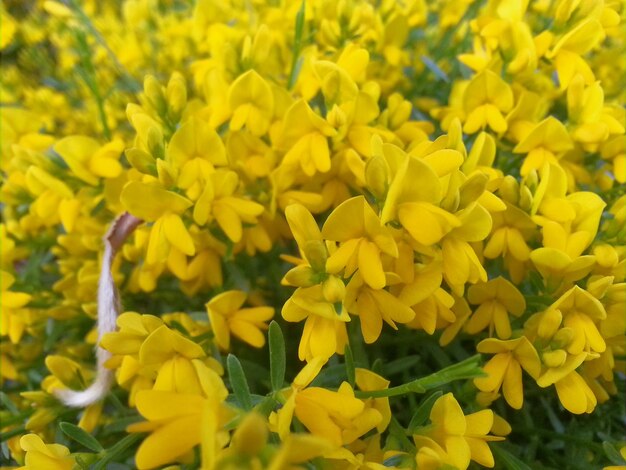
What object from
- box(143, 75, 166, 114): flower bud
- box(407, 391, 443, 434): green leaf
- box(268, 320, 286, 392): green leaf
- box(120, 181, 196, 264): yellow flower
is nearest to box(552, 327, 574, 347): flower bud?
box(407, 391, 443, 434): green leaf

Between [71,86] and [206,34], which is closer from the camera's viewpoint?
[206,34]

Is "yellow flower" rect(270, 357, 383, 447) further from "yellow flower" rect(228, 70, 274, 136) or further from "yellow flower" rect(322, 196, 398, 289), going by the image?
"yellow flower" rect(228, 70, 274, 136)

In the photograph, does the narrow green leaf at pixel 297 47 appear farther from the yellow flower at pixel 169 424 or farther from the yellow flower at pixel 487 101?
the yellow flower at pixel 169 424

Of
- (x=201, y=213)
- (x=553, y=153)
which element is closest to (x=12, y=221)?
(x=201, y=213)

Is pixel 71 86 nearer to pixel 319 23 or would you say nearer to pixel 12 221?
pixel 12 221

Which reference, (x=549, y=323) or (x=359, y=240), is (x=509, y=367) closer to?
(x=549, y=323)

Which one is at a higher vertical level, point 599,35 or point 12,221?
point 599,35

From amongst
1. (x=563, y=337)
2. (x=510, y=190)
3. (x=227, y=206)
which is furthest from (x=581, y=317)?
(x=227, y=206)
